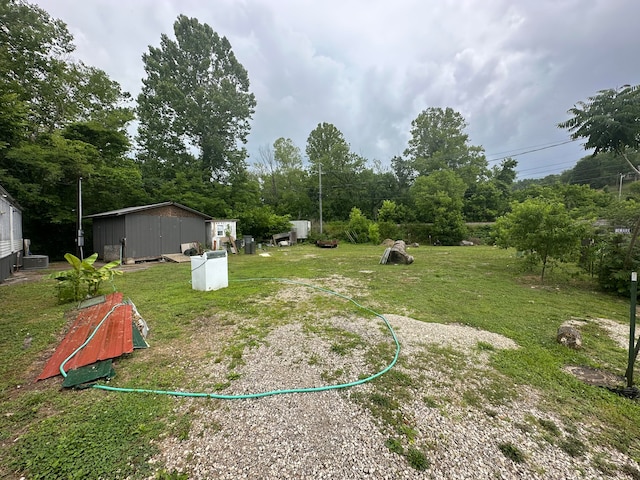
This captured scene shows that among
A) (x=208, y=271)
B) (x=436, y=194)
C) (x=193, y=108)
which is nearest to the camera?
(x=208, y=271)

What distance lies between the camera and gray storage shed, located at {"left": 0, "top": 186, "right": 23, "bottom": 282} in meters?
6.40

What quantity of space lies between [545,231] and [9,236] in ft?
48.7

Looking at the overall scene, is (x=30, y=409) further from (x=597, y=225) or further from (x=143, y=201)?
(x=143, y=201)

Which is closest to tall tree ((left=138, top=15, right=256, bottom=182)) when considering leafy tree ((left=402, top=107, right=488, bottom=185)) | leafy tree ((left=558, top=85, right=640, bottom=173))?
leafy tree ((left=402, top=107, right=488, bottom=185))

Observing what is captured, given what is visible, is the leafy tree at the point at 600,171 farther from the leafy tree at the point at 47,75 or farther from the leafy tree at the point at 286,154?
the leafy tree at the point at 47,75

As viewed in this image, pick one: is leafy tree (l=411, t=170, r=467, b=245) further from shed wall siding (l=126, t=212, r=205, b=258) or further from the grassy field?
shed wall siding (l=126, t=212, r=205, b=258)

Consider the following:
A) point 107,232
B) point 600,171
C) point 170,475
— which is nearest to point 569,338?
point 170,475

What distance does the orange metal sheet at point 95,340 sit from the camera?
8.11 ft

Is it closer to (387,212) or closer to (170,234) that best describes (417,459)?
(170,234)

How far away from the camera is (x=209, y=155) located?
62.1 feet

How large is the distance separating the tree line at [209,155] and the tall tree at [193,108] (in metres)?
0.08

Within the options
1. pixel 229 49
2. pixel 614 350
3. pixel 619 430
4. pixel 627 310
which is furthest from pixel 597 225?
pixel 229 49

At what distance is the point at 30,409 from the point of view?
1.91 meters

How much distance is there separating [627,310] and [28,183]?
1962cm
